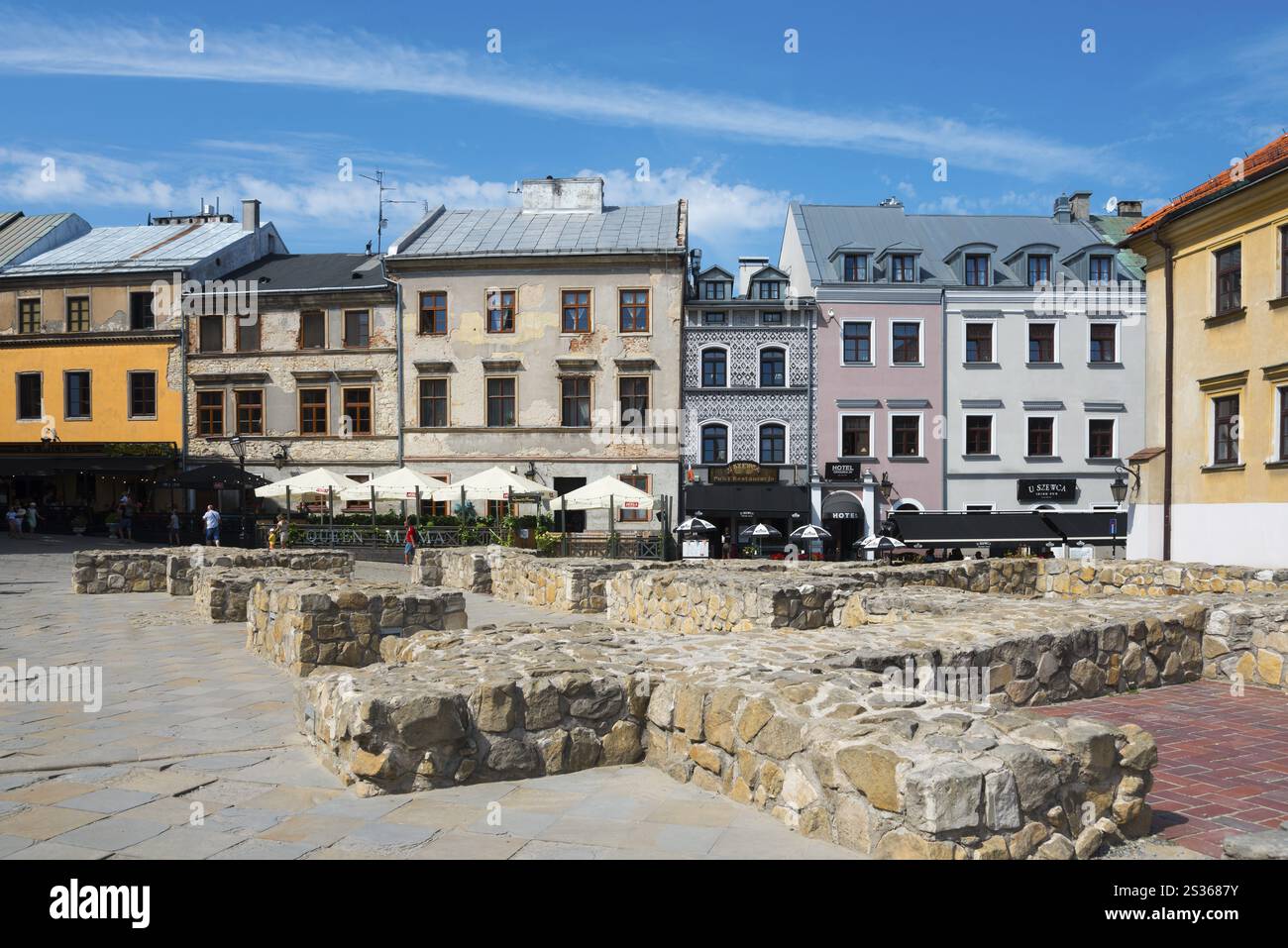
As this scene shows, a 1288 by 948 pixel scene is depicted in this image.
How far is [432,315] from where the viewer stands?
39688 millimetres

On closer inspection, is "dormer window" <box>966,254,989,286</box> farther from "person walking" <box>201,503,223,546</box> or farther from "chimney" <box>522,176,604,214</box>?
"person walking" <box>201,503,223,546</box>

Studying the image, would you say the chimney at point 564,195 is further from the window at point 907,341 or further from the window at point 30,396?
the window at point 30,396

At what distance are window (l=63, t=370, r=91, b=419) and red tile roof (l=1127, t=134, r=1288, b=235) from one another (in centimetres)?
3821

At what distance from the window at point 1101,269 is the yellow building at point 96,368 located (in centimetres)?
3425

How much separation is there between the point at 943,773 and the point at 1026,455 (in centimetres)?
3694

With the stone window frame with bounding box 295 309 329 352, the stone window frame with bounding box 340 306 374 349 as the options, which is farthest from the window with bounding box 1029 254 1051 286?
the stone window frame with bounding box 295 309 329 352

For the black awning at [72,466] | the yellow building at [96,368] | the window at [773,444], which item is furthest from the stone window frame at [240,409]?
the window at [773,444]

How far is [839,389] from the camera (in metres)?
38.7

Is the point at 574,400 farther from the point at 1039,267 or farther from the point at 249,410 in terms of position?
the point at 1039,267

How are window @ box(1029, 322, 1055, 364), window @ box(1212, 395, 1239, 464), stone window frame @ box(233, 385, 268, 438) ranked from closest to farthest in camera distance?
window @ box(1212, 395, 1239, 464) < window @ box(1029, 322, 1055, 364) < stone window frame @ box(233, 385, 268, 438)

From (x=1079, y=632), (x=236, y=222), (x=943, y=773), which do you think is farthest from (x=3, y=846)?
(x=236, y=222)

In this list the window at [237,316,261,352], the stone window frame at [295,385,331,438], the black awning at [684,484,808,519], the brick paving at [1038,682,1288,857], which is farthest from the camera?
the window at [237,316,261,352]

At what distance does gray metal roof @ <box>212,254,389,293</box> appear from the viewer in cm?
4028

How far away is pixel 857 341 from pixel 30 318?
108 feet
